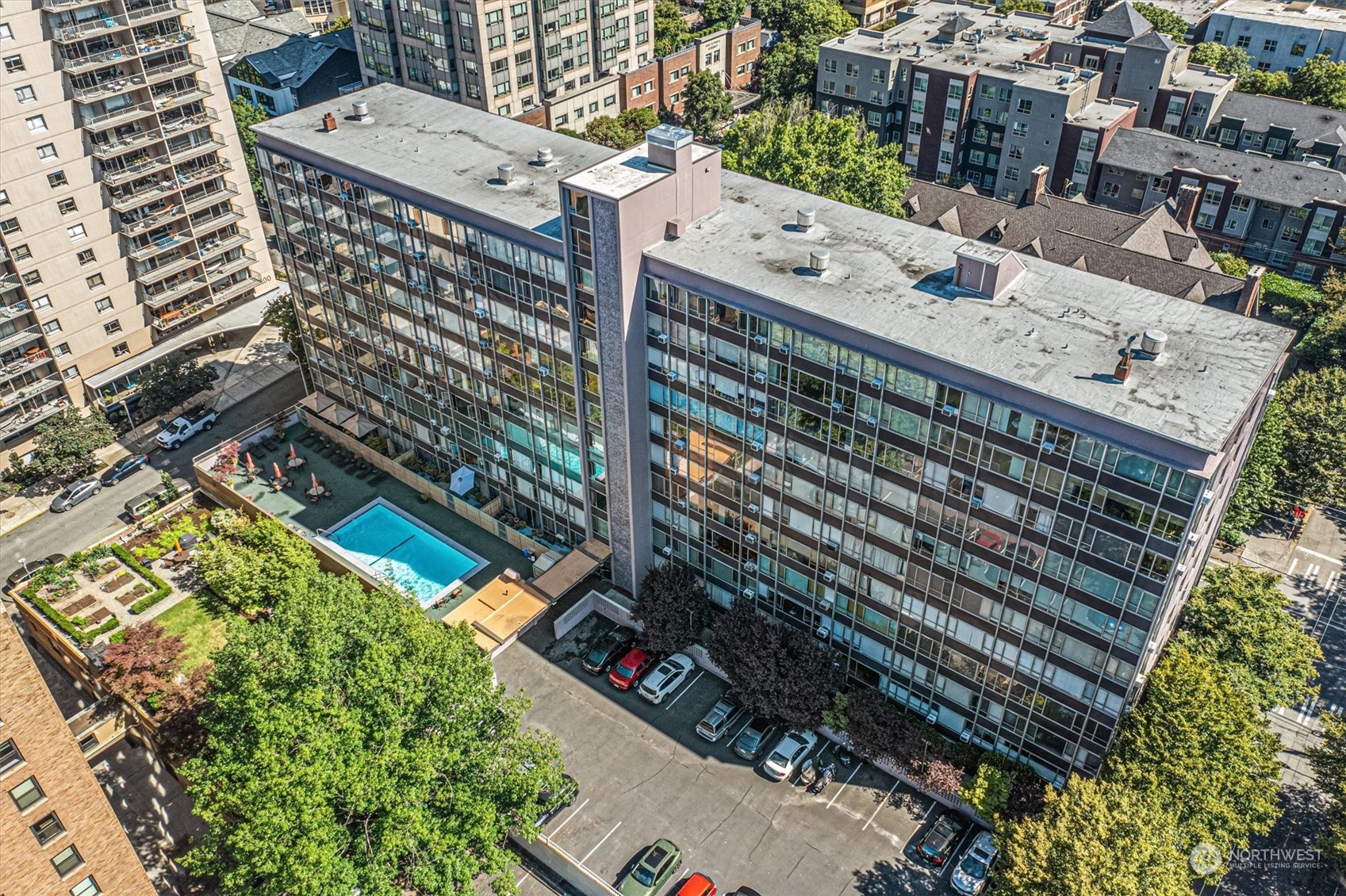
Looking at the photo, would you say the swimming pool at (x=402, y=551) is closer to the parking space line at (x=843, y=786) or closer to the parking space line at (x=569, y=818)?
the parking space line at (x=569, y=818)

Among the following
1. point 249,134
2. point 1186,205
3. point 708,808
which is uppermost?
point 249,134

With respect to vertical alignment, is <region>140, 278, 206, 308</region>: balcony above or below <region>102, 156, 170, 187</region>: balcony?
below

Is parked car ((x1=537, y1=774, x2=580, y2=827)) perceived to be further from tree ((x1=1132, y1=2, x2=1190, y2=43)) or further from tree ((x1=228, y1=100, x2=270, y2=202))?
tree ((x1=1132, y1=2, x2=1190, y2=43))

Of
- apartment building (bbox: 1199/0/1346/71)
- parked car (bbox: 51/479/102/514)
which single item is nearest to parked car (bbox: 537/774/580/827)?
parked car (bbox: 51/479/102/514)

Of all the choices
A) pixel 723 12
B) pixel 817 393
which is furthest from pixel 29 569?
pixel 723 12

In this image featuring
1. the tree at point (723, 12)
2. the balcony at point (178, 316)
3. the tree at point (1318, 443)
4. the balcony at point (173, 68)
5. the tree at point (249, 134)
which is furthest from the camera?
the tree at point (723, 12)

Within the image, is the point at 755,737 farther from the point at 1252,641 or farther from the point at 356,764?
the point at 1252,641

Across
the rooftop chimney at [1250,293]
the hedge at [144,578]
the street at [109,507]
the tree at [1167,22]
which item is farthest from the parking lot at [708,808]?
the tree at [1167,22]
